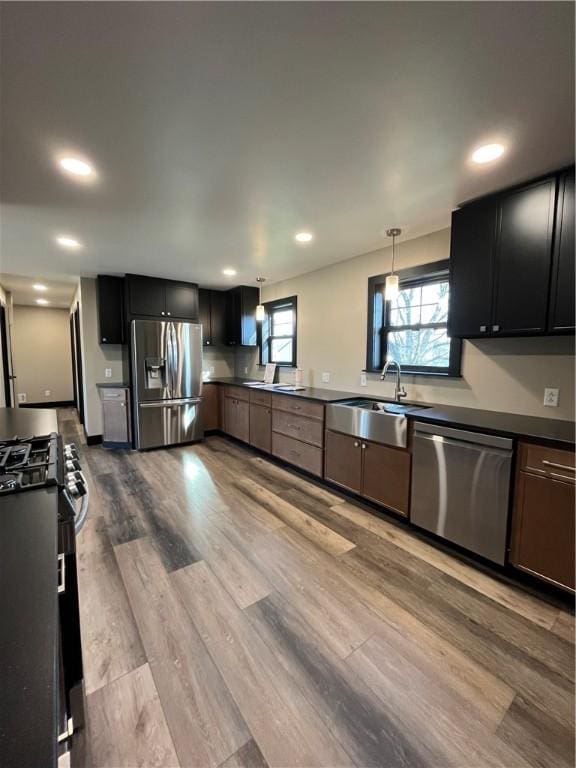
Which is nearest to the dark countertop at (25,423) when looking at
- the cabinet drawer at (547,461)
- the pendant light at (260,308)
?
the pendant light at (260,308)

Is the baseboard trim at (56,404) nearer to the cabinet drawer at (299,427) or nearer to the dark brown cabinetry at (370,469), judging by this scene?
the cabinet drawer at (299,427)

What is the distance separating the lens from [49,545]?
75 cm

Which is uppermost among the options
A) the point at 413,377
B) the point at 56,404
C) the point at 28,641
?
the point at 413,377

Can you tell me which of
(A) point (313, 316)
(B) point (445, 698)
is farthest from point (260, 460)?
(B) point (445, 698)

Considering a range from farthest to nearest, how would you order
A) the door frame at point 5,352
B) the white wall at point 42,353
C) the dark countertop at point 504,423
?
the white wall at point 42,353 → the door frame at point 5,352 → the dark countertop at point 504,423

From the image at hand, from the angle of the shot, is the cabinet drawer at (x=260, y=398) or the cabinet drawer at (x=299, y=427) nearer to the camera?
the cabinet drawer at (x=299, y=427)

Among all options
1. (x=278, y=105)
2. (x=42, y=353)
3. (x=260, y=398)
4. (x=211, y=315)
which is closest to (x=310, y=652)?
(x=278, y=105)

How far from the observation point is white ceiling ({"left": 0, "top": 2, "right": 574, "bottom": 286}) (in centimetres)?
105

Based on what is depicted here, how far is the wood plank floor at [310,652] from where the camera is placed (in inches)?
43.6

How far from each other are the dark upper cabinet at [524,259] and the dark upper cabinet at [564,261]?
0.04 m

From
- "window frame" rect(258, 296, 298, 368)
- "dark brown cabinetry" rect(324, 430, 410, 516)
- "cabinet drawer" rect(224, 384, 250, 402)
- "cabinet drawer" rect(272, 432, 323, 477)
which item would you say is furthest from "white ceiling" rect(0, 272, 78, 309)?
"dark brown cabinetry" rect(324, 430, 410, 516)

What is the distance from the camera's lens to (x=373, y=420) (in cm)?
261

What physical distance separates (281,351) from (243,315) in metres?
0.87

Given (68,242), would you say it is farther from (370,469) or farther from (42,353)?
(42,353)
